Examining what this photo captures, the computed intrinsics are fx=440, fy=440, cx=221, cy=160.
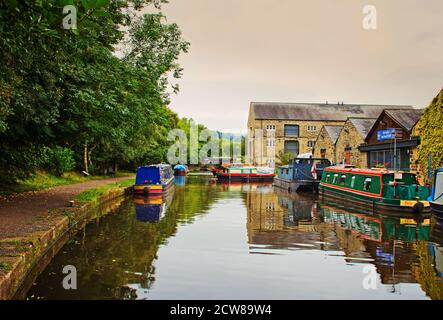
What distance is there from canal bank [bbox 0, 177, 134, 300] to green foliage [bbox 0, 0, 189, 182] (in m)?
2.06

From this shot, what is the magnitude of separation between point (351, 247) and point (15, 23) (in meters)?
8.16

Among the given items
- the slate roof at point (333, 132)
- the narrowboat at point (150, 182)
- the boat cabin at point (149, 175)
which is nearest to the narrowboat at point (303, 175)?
the slate roof at point (333, 132)

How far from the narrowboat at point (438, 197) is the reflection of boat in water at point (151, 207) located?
8.88m

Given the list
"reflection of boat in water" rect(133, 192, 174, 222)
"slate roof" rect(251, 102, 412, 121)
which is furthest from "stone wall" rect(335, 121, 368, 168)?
"slate roof" rect(251, 102, 412, 121)

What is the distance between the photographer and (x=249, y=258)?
892 cm

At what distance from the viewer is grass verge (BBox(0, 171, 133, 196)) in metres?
16.7

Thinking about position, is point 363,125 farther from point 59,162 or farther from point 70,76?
point 70,76

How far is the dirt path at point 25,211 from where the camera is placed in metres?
8.80

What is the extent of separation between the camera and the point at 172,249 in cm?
976

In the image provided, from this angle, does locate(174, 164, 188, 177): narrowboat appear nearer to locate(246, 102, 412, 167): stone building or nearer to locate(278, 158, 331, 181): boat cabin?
locate(246, 102, 412, 167): stone building

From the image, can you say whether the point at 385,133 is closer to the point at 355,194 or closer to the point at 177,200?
the point at 355,194

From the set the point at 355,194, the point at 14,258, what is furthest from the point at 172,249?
the point at 355,194

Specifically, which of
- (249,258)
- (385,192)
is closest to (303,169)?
(385,192)

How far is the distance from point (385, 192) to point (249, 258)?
9.17 m
